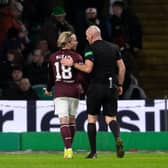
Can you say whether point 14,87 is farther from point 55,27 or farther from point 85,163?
point 85,163

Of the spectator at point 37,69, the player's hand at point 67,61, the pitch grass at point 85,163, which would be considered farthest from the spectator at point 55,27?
the pitch grass at point 85,163

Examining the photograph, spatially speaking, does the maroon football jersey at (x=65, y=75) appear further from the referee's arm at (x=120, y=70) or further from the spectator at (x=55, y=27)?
the spectator at (x=55, y=27)

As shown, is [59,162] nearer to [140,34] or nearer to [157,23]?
[140,34]

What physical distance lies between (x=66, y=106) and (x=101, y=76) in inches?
34.2

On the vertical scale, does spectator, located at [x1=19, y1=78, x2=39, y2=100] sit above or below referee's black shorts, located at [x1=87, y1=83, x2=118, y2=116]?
above

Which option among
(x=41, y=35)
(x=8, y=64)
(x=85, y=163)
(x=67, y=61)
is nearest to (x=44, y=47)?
(x=41, y=35)

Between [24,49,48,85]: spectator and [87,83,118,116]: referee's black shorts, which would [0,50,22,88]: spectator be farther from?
[87,83,118,116]: referee's black shorts

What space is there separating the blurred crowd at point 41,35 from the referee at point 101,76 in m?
5.29

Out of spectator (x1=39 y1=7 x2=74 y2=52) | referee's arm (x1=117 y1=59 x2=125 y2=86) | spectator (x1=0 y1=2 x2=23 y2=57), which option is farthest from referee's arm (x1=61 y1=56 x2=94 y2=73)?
spectator (x1=0 y1=2 x2=23 y2=57)

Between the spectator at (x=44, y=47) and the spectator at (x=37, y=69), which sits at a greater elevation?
the spectator at (x=44, y=47)

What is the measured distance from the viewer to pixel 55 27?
78.7 feet

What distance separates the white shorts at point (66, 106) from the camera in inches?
693

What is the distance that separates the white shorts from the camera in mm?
17609

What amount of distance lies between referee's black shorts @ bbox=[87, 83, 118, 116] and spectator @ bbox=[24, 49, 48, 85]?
19.6 feet
